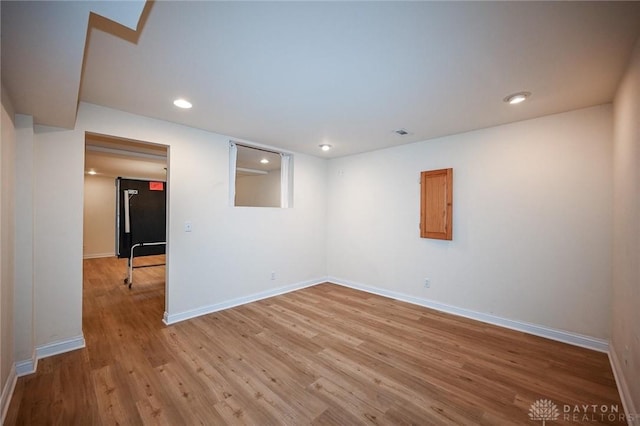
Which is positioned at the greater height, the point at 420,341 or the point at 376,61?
the point at 376,61

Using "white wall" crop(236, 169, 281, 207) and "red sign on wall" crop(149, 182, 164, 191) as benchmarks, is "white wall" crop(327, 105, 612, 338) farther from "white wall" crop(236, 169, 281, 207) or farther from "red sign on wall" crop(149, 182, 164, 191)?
"red sign on wall" crop(149, 182, 164, 191)

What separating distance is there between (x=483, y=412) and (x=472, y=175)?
262 centimetres

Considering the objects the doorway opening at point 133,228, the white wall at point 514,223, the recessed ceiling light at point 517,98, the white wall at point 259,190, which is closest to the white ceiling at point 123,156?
the doorway opening at point 133,228

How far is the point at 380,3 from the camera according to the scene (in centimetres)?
136

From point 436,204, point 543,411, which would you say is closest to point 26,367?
Answer: point 543,411

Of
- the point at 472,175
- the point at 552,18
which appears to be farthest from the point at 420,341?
the point at 552,18

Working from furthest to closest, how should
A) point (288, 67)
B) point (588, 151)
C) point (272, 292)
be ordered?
1. point (272, 292)
2. point (588, 151)
3. point (288, 67)

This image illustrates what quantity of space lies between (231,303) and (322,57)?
3.33m

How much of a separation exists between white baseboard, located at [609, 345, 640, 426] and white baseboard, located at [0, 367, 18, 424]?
153 inches

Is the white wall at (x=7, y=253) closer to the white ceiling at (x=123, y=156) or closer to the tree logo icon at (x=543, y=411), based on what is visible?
the white ceiling at (x=123, y=156)

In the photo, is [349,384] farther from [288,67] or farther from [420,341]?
[288,67]

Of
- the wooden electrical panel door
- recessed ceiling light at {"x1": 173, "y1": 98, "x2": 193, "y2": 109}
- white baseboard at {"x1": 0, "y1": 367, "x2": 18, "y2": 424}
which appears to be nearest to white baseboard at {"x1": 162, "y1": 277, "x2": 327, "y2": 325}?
white baseboard at {"x1": 0, "y1": 367, "x2": 18, "y2": 424}

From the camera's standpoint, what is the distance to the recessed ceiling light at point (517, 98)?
7.75ft

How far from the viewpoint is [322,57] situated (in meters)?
1.84
